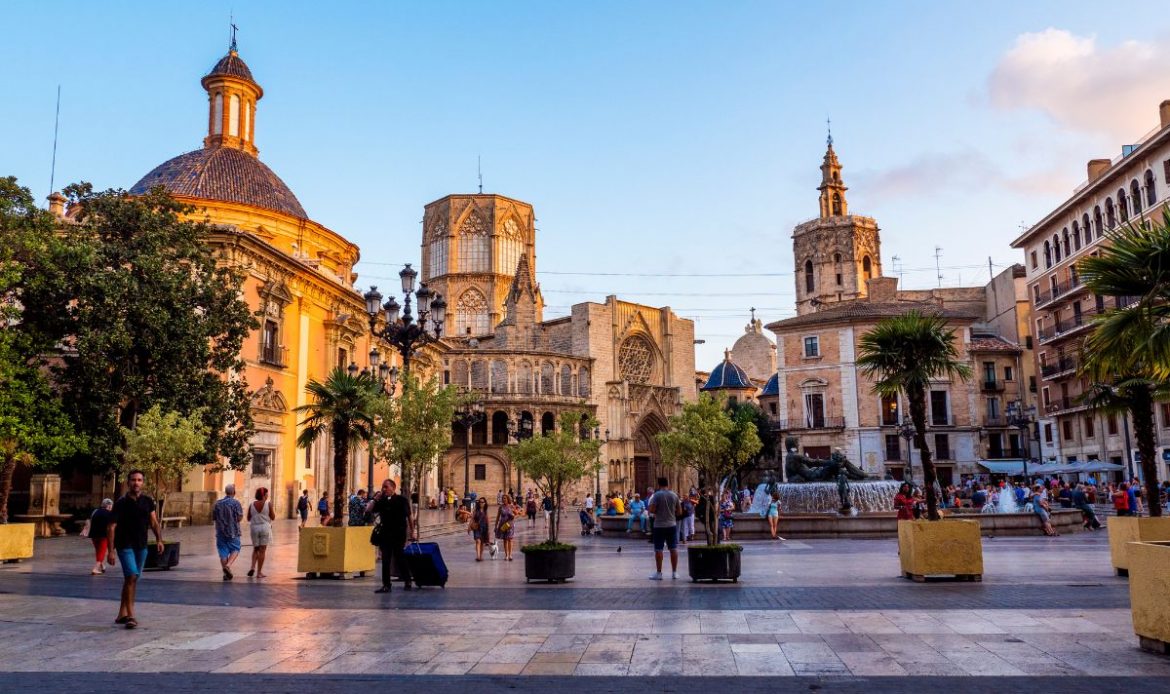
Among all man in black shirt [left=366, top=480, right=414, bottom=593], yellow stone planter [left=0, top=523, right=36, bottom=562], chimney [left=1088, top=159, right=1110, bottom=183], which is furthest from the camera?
chimney [left=1088, top=159, right=1110, bottom=183]

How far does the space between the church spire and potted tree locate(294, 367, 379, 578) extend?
6736 cm

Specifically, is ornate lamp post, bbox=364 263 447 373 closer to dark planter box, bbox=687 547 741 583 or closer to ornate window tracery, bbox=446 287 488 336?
dark planter box, bbox=687 547 741 583

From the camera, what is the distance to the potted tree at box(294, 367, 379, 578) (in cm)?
1323

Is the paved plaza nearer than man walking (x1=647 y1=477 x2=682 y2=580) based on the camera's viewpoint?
Yes

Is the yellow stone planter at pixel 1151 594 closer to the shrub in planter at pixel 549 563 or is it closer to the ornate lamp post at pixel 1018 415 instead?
the shrub in planter at pixel 549 563

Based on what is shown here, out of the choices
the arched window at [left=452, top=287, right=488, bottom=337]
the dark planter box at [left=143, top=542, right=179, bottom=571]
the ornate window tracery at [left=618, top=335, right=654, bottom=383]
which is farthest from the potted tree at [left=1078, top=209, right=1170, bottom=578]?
the arched window at [left=452, top=287, right=488, bottom=337]

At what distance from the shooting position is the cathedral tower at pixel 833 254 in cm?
7569

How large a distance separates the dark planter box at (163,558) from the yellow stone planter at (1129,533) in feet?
44.3

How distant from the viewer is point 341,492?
15.9m

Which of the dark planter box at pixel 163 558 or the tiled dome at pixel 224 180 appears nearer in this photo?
the dark planter box at pixel 163 558

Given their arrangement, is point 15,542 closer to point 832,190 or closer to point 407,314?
point 407,314

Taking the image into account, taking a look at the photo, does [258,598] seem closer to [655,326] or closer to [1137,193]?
[1137,193]

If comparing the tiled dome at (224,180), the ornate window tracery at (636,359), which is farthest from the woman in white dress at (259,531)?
the ornate window tracery at (636,359)

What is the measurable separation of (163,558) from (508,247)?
58.2m
